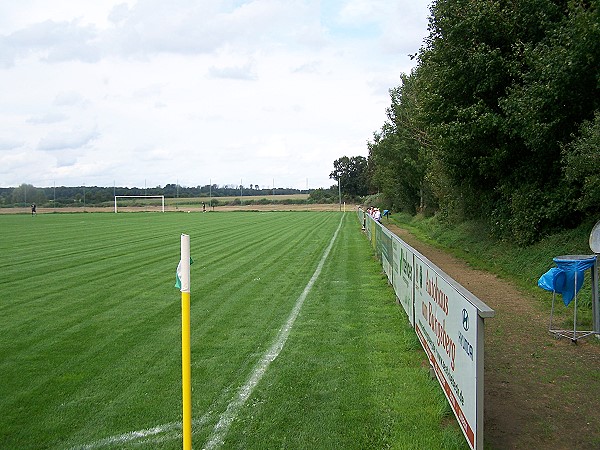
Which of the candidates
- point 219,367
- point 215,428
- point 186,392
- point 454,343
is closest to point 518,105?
point 219,367

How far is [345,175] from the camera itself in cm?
12925

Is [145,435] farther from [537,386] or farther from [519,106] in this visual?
[519,106]

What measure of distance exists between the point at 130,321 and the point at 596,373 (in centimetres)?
652

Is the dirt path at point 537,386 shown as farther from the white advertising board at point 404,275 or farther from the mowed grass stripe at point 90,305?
the mowed grass stripe at point 90,305

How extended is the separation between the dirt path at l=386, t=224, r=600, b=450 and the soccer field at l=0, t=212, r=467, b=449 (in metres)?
0.54

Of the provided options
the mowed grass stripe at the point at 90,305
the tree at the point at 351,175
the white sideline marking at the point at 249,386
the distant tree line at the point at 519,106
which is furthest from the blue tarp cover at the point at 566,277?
the tree at the point at 351,175

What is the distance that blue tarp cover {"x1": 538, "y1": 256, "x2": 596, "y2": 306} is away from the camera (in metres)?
8.09

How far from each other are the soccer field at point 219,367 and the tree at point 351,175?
111 m

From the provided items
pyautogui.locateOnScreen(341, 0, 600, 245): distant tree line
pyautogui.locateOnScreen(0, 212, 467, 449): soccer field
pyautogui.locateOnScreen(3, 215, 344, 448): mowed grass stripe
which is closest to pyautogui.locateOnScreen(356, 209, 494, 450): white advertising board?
pyautogui.locateOnScreen(0, 212, 467, 449): soccer field

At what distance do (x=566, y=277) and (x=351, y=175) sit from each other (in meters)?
121

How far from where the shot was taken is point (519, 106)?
14461mm

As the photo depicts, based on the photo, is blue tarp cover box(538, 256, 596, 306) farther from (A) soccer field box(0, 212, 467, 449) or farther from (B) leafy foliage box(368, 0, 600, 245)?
(B) leafy foliage box(368, 0, 600, 245)

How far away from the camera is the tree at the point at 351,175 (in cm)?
12431

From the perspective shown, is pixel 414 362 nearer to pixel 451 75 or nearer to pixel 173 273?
pixel 173 273
